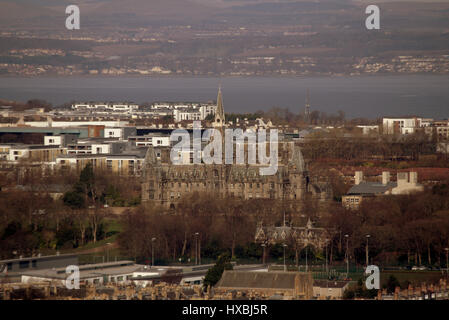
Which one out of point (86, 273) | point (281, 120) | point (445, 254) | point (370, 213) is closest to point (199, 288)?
point (86, 273)

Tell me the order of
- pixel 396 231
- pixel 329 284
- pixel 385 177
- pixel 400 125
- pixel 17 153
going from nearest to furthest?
pixel 329 284, pixel 396 231, pixel 385 177, pixel 17 153, pixel 400 125

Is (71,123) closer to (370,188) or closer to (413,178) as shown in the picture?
(370,188)

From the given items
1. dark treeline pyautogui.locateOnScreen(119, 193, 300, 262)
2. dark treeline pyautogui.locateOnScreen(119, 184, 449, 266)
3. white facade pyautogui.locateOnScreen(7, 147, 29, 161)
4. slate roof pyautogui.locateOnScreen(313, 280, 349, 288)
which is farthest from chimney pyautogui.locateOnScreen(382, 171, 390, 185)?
white facade pyautogui.locateOnScreen(7, 147, 29, 161)

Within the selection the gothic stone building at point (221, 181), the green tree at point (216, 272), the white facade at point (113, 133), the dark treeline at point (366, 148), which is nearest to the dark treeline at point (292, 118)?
the white facade at point (113, 133)

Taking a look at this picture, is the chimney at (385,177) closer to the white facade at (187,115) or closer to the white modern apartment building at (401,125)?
the white modern apartment building at (401,125)

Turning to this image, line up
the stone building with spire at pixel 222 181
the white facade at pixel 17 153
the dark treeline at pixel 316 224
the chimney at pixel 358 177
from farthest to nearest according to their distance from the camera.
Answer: the white facade at pixel 17 153 → the chimney at pixel 358 177 → the stone building with spire at pixel 222 181 → the dark treeline at pixel 316 224

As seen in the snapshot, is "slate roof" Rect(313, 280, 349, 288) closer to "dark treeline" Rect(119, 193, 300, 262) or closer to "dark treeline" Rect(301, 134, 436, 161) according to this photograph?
"dark treeline" Rect(119, 193, 300, 262)

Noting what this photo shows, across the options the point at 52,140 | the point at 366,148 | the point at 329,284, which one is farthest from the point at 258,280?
the point at 52,140

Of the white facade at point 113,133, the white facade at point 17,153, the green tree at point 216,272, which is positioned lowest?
the green tree at point 216,272
